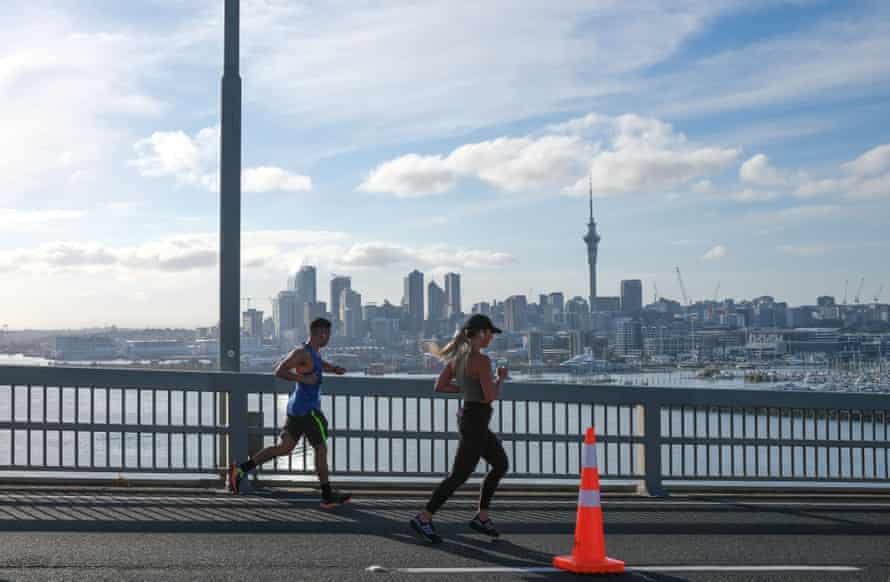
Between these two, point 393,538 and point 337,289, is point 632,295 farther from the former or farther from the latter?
point 393,538

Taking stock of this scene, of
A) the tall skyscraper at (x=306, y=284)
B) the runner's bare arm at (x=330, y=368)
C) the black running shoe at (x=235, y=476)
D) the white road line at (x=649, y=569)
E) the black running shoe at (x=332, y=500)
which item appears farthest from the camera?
the tall skyscraper at (x=306, y=284)

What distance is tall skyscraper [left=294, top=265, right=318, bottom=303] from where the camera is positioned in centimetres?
3309

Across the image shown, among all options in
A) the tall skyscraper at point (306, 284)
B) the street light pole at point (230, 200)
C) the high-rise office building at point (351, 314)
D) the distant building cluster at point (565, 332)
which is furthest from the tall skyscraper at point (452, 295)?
the street light pole at point (230, 200)

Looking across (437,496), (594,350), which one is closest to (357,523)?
(437,496)

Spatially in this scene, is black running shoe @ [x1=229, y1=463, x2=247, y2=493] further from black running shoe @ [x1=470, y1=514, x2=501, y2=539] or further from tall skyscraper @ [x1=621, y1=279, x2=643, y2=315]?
tall skyscraper @ [x1=621, y1=279, x2=643, y2=315]

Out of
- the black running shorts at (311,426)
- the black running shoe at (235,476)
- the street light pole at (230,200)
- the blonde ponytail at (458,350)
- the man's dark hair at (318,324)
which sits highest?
the street light pole at (230,200)

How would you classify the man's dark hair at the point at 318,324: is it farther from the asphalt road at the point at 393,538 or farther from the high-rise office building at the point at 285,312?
the high-rise office building at the point at 285,312

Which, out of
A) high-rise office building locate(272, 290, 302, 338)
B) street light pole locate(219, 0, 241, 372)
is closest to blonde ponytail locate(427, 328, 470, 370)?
street light pole locate(219, 0, 241, 372)

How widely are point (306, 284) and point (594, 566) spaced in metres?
28.6


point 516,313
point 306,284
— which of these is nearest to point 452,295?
point 516,313

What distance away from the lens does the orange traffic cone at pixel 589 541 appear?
6.97 m

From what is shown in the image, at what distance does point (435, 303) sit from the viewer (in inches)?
3007

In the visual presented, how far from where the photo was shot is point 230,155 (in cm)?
1226

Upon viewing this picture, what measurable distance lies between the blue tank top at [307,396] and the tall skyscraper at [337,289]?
1923 inches
